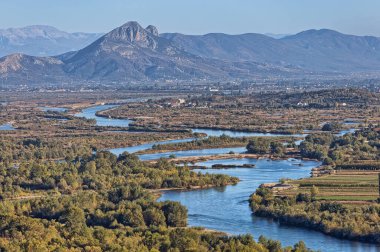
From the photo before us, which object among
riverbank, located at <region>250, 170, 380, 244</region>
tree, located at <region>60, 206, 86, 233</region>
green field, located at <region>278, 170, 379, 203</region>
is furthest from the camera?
green field, located at <region>278, 170, 379, 203</region>

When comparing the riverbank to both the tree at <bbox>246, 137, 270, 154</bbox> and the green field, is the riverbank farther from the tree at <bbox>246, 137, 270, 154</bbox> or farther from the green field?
the tree at <bbox>246, 137, 270, 154</bbox>

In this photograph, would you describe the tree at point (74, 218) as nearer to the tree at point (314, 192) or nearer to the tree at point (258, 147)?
the tree at point (314, 192)

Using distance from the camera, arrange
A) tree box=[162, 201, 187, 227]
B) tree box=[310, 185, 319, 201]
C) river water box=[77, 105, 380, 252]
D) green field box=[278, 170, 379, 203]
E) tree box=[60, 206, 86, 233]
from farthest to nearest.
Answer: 1. green field box=[278, 170, 379, 203]
2. tree box=[310, 185, 319, 201]
3. tree box=[162, 201, 187, 227]
4. tree box=[60, 206, 86, 233]
5. river water box=[77, 105, 380, 252]

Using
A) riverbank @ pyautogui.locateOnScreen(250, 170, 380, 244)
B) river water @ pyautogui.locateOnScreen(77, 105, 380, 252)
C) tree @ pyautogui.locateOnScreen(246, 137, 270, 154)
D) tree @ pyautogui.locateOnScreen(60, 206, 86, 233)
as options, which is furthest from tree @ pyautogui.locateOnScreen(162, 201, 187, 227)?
tree @ pyautogui.locateOnScreen(246, 137, 270, 154)

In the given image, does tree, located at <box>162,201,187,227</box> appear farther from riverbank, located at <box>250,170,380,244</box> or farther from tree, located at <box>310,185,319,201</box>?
tree, located at <box>310,185,319,201</box>

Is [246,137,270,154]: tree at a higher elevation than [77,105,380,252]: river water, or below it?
higher

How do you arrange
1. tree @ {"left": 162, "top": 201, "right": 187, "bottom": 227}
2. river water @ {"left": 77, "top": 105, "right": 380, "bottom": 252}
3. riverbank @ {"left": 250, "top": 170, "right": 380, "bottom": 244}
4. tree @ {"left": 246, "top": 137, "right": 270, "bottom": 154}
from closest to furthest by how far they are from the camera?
river water @ {"left": 77, "top": 105, "right": 380, "bottom": 252} < riverbank @ {"left": 250, "top": 170, "right": 380, "bottom": 244} < tree @ {"left": 162, "top": 201, "right": 187, "bottom": 227} < tree @ {"left": 246, "top": 137, "right": 270, "bottom": 154}

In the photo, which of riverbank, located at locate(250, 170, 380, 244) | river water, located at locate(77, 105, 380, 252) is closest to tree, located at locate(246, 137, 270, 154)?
river water, located at locate(77, 105, 380, 252)

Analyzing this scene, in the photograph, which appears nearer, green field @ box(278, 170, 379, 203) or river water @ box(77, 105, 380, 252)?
river water @ box(77, 105, 380, 252)

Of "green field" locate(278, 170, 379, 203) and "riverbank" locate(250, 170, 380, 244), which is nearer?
"riverbank" locate(250, 170, 380, 244)

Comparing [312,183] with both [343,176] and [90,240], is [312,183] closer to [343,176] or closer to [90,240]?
[343,176]
